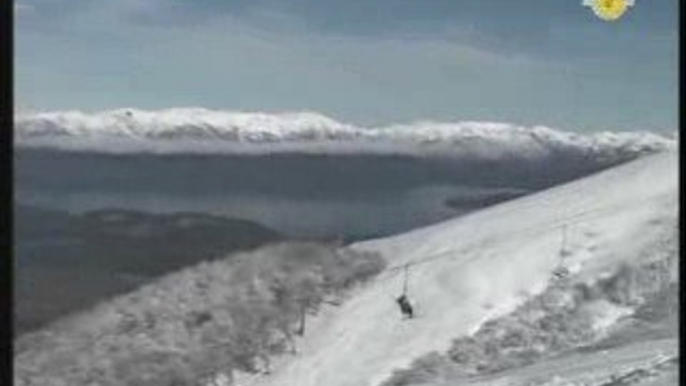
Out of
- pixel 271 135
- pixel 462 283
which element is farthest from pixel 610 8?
pixel 271 135

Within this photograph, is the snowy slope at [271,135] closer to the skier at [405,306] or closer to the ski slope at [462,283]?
the ski slope at [462,283]

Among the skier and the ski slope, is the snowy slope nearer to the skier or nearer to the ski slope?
the ski slope

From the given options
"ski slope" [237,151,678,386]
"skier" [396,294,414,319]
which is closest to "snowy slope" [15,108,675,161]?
"ski slope" [237,151,678,386]

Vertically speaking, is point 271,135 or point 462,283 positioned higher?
point 271,135

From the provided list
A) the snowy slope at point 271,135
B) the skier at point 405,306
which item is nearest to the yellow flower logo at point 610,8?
the snowy slope at point 271,135

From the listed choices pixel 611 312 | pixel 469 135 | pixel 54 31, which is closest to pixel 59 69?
pixel 54 31

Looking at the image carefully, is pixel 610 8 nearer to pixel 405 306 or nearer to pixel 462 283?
pixel 462 283
